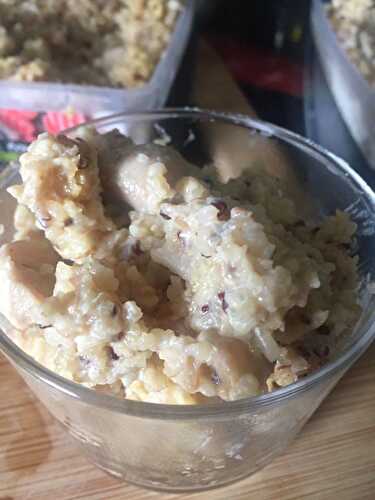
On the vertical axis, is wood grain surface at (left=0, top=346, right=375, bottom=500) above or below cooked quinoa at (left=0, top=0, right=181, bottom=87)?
below

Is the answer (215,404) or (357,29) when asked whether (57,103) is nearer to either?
(357,29)

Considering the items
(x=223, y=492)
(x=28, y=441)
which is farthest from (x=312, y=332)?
(x=28, y=441)

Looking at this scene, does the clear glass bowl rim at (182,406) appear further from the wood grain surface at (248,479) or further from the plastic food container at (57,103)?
the plastic food container at (57,103)

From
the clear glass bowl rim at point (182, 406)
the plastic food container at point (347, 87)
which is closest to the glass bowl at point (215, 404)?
the clear glass bowl rim at point (182, 406)

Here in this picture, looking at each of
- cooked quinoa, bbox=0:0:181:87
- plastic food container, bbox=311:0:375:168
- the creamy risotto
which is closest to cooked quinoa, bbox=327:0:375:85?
plastic food container, bbox=311:0:375:168

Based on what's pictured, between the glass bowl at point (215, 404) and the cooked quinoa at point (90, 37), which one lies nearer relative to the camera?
the glass bowl at point (215, 404)

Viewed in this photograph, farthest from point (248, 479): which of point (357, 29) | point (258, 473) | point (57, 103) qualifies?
point (357, 29)

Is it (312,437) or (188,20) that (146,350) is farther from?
(188,20)

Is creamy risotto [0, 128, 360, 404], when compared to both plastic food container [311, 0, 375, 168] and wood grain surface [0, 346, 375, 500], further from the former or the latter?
plastic food container [311, 0, 375, 168]
